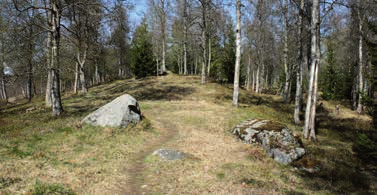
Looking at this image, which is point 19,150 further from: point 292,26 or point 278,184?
point 292,26

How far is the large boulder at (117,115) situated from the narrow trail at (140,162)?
1.70m

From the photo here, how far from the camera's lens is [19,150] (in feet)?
30.0

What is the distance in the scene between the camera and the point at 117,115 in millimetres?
13500

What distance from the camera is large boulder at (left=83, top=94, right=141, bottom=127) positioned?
13.1m

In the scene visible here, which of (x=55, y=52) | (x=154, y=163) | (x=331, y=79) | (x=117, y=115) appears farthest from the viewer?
(x=331, y=79)

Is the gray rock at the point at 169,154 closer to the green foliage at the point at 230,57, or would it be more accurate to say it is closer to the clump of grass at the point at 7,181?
the clump of grass at the point at 7,181

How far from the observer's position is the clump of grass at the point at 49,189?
250 inches

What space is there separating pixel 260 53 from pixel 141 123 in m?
28.7

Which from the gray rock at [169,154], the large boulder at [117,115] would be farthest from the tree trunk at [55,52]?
the gray rock at [169,154]

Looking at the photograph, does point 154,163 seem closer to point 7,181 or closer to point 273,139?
point 7,181

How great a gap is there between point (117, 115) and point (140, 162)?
4554mm

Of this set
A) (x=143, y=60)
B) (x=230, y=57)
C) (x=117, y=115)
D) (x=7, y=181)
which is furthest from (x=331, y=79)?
(x=7, y=181)

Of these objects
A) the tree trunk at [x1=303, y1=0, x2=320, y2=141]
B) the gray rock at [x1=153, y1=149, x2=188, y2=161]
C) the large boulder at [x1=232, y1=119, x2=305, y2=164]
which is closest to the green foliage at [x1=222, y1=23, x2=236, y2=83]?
the tree trunk at [x1=303, y1=0, x2=320, y2=141]

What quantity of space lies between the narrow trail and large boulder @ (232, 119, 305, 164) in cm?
380
